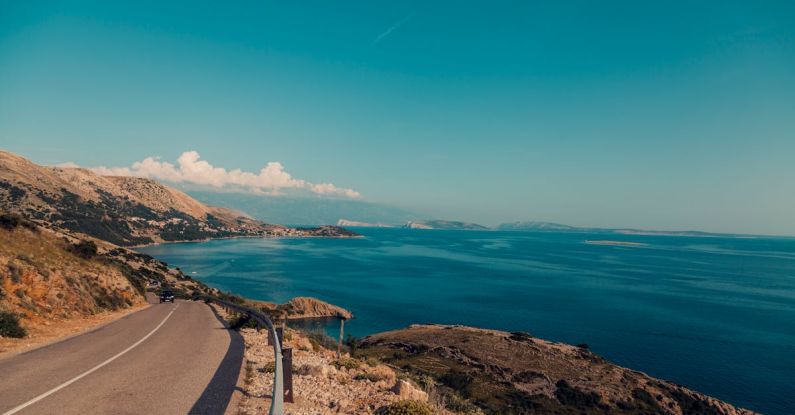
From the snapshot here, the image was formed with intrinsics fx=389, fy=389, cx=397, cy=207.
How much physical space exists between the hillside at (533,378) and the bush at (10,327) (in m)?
25.2

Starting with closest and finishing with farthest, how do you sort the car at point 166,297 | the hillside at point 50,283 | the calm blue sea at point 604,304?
the hillside at point 50,283 < the car at point 166,297 < the calm blue sea at point 604,304

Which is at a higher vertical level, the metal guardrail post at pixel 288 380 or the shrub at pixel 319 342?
the metal guardrail post at pixel 288 380

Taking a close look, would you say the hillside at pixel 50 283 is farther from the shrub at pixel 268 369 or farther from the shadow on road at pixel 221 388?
the shrub at pixel 268 369

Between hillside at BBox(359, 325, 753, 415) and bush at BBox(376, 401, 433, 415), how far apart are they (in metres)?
22.5

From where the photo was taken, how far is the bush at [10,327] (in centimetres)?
1345

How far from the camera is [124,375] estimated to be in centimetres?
953

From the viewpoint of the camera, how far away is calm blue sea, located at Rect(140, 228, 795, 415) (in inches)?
1907

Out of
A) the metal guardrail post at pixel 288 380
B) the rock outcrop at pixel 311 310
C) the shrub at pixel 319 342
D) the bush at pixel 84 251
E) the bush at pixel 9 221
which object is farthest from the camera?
the rock outcrop at pixel 311 310

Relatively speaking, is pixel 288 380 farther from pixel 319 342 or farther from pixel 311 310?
pixel 311 310

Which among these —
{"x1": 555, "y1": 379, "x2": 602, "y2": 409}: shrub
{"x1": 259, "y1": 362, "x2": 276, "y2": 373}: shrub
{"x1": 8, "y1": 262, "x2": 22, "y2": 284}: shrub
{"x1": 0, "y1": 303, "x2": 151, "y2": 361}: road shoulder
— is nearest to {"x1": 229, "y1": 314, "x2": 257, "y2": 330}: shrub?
{"x1": 0, "y1": 303, "x2": 151, "y2": 361}: road shoulder

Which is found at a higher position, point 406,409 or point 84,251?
point 406,409

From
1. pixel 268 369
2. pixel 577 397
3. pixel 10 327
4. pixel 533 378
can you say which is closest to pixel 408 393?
pixel 268 369

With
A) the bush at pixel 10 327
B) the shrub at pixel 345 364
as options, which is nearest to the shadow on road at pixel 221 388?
the shrub at pixel 345 364

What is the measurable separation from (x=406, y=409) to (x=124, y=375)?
708 centimetres
